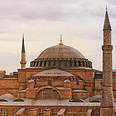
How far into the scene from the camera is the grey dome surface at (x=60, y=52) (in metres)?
74.0

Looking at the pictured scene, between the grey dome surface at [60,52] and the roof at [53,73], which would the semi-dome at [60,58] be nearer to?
the grey dome surface at [60,52]

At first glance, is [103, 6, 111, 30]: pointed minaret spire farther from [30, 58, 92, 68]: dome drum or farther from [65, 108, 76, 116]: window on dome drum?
[30, 58, 92, 68]: dome drum

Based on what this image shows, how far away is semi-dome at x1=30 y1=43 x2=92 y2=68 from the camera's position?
240 feet

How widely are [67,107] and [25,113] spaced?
6084 millimetres

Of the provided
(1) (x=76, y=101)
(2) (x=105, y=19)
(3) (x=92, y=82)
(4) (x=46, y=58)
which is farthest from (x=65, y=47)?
(2) (x=105, y=19)

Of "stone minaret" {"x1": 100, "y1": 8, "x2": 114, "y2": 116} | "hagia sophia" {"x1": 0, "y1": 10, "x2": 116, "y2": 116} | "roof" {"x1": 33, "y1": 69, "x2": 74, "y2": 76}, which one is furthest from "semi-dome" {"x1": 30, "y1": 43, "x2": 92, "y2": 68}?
"stone minaret" {"x1": 100, "y1": 8, "x2": 114, "y2": 116}

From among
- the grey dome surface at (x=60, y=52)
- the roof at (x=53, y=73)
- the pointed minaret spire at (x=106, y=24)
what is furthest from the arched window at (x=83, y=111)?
the grey dome surface at (x=60, y=52)

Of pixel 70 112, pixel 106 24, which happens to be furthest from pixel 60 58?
pixel 106 24

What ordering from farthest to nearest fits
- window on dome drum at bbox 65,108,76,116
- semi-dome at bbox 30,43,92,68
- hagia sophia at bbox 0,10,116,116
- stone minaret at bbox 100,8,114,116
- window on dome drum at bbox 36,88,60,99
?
semi-dome at bbox 30,43,92,68 < window on dome drum at bbox 36,88,60,99 < window on dome drum at bbox 65,108,76,116 < hagia sophia at bbox 0,10,116,116 < stone minaret at bbox 100,8,114,116

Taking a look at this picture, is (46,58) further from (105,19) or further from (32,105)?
(105,19)

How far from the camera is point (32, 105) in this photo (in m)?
62.0

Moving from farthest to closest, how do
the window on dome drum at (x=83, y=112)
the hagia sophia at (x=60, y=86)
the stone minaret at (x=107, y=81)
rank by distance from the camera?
1. the window on dome drum at (x=83, y=112)
2. the hagia sophia at (x=60, y=86)
3. the stone minaret at (x=107, y=81)

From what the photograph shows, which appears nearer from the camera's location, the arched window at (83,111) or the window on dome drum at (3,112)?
the arched window at (83,111)

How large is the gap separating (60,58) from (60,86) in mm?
7962
